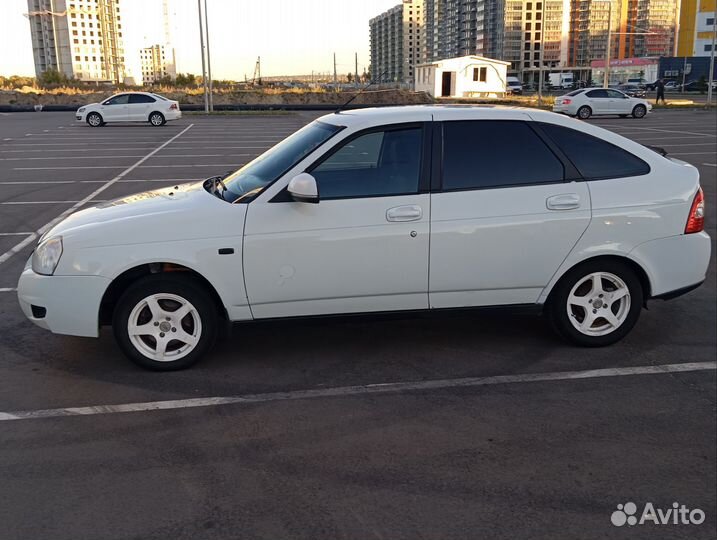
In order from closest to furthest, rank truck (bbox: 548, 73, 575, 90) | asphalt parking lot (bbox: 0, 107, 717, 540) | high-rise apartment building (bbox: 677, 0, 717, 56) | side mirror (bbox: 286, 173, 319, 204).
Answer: asphalt parking lot (bbox: 0, 107, 717, 540), side mirror (bbox: 286, 173, 319, 204), high-rise apartment building (bbox: 677, 0, 717, 56), truck (bbox: 548, 73, 575, 90)

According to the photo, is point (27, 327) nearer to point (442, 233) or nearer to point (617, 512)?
point (442, 233)

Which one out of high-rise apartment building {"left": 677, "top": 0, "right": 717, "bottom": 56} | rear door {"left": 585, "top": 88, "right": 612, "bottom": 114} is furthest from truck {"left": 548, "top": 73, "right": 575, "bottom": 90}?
rear door {"left": 585, "top": 88, "right": 612, "bottom": 114}

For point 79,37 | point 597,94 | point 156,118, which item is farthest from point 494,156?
point 79,37

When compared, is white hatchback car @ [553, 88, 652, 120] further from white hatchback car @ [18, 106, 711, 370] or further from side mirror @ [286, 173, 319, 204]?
side mirror @ [286, 173, 319, 204]

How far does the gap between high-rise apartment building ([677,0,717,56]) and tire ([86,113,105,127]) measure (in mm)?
86992

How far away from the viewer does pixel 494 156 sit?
5086 mm

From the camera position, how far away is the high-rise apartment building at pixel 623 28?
154 metres

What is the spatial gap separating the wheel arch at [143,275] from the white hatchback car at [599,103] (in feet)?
107

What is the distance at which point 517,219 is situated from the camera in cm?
495

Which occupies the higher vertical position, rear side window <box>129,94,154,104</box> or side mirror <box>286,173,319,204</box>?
rear side window <box>129,94,154,104</box>

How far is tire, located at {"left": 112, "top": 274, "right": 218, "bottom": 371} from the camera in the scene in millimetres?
4758

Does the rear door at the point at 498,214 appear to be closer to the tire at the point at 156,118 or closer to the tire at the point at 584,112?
the tire at the point at 156,118

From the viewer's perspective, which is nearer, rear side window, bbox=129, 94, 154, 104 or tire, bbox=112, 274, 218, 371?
tire, bbox=112, 274, 218, 371

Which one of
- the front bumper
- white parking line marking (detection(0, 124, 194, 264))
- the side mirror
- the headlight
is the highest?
the side mirror
